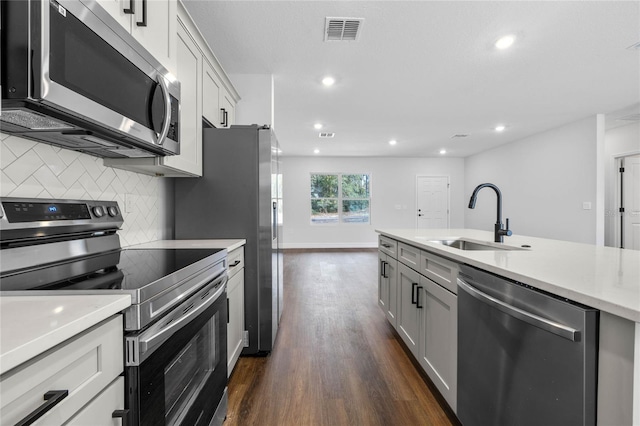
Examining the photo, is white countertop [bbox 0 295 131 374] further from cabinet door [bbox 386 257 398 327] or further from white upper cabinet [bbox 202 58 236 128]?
cabinet door [bbox 386 257 398 327]

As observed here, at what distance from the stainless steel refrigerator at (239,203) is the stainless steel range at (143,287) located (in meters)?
0.61

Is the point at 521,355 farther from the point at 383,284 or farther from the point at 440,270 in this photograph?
the point at 383,284

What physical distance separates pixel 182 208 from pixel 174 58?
3.35 ft

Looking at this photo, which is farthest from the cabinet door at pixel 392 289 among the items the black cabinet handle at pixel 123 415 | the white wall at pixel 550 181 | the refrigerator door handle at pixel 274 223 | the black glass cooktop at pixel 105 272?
the white wall at pixel 550 181

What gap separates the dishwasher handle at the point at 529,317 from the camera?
0.81 m

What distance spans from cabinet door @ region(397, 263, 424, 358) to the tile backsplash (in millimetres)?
1820

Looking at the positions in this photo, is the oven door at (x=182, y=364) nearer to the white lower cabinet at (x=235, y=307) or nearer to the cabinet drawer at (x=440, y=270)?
the white lower cabinet at (x=235, y=307)

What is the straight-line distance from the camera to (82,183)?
1.47 metres

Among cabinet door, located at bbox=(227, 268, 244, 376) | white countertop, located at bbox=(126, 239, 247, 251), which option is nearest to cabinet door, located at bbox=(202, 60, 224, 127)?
white countertop, located at bbox=(126, 239, 247, 251)

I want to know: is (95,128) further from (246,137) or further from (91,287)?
(246,137)

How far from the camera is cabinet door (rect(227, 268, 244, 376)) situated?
1844 millimetres

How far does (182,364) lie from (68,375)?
0.57 metres

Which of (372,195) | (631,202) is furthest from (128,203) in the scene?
(631,202)

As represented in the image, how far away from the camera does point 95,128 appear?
106 centimetres
